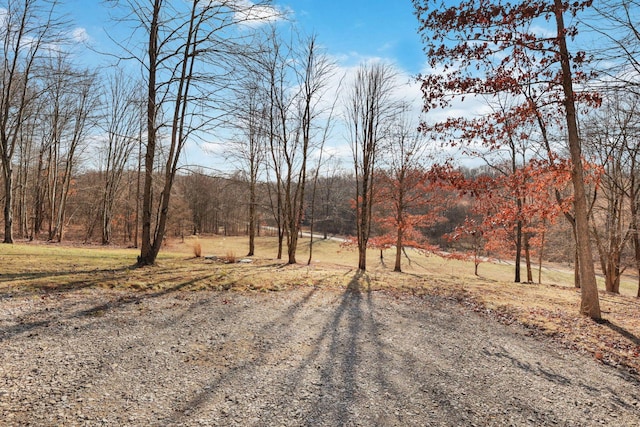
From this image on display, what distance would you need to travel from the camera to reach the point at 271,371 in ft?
11.6

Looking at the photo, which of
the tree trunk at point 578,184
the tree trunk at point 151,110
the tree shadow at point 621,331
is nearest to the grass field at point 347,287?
the tree shadow at point 621,331

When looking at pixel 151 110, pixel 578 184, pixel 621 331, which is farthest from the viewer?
pixel 151 110

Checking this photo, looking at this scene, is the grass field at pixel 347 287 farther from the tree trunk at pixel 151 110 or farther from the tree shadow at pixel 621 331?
the tree trunk at pixel 151 110

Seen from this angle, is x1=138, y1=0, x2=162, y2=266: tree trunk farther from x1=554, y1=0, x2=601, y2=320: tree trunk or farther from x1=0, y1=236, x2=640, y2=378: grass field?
x1=554, y1=0, x2=601, y2=320: tree trunk

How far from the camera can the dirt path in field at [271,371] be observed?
2.76 meters

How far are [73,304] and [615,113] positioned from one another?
51.2 feet

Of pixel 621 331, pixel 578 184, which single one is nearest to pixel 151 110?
pixel 578 184

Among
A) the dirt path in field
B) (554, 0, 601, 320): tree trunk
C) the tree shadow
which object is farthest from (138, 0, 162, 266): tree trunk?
the tree shadow

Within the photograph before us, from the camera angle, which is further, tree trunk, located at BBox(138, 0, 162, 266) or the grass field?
tree trunk, located at BBox(138, 0, 162, 266)

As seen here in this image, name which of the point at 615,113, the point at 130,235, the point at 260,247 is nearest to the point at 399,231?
the point at 615,113

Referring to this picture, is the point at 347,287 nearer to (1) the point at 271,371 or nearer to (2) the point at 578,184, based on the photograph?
(1) the point at 271,371

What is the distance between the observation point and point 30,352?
3359 millimetres

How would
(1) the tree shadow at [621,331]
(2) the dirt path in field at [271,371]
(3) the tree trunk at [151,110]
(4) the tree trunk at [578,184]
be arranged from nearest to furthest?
(2) the dirt path in field at [271,371] < (1) the tree shadow at [621,331] < (4) the tree trunk at [578,184] < (3) the tree trunk at [151,110]

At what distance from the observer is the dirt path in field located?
2764 mm
